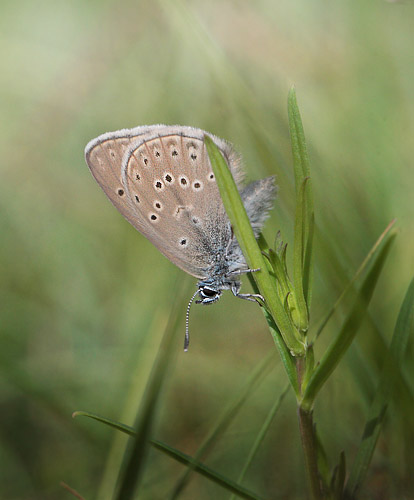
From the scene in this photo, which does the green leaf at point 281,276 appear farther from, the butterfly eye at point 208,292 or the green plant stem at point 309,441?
the butterfly eye at point 208,292

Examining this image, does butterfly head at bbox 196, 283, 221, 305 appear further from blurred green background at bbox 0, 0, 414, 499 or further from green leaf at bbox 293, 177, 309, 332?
green leaf at bbox 293, 177, 309, 332

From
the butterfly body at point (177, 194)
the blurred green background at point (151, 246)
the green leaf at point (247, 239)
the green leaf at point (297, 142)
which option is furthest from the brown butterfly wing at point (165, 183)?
the green leaf at point (247, 239)

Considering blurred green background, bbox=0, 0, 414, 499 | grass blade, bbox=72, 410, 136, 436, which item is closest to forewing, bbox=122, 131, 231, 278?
blurred green background, bbox=0, 0, 414, 499

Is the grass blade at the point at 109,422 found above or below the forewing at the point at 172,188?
below

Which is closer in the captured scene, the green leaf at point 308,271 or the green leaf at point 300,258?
the green leaf at point 300,258

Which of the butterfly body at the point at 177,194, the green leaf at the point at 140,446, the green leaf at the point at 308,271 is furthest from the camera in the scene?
the butterfly body at the point at 177,194

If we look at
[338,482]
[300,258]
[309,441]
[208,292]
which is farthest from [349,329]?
[208,292]

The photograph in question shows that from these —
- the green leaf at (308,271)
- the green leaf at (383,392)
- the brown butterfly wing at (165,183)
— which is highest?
the brown butterfly wing at (165,183)

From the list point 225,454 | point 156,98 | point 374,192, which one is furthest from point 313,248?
point 156,98
